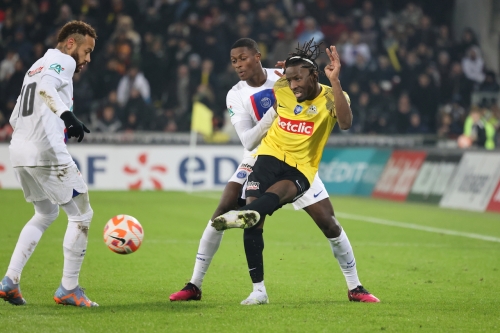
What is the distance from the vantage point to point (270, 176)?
22.8 ft

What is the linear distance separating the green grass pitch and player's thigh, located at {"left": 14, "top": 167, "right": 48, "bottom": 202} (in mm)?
845

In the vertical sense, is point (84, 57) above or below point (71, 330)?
above

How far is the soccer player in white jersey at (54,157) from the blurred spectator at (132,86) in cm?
1462

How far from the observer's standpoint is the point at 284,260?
9883mm

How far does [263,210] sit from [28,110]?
1985 millimetres

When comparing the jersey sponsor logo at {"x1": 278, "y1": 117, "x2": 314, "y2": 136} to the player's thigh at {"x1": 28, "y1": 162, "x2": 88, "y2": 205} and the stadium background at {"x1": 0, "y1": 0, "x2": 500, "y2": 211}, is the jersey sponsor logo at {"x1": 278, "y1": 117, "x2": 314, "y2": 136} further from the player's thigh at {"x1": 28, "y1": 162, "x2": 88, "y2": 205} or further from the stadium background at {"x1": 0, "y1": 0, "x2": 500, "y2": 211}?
the stadium background at {"x1": 0, "y1": 0, "x2": 500, "y2": 211}

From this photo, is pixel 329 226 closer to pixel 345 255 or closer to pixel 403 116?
pixel 345 255

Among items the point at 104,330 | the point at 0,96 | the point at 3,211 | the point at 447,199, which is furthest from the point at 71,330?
the point at 0,96

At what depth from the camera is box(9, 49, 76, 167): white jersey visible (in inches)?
259

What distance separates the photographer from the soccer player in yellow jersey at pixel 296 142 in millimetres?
6785

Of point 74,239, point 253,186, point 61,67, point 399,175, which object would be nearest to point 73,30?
point 61,67

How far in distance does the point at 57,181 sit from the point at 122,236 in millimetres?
819

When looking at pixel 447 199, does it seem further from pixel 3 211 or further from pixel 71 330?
pixel 71 330

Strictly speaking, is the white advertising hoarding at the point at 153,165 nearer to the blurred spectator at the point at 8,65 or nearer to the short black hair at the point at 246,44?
the blurred spectator at the point at 8,65
